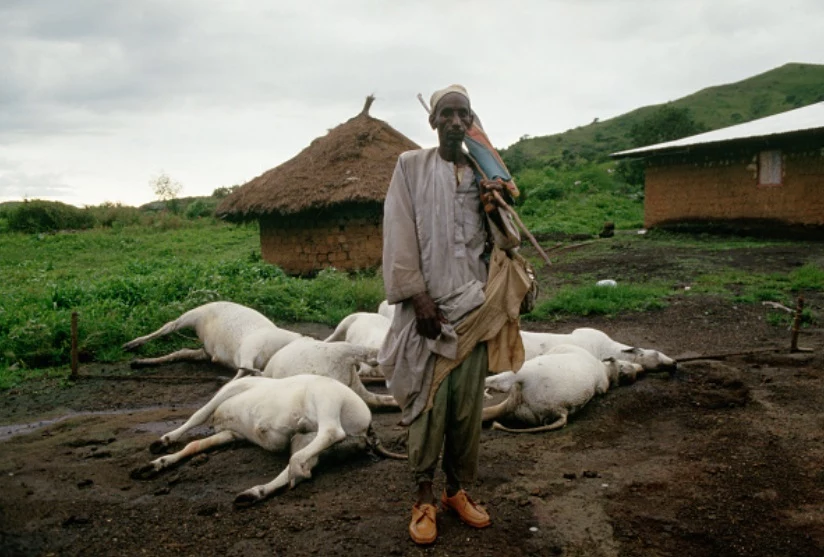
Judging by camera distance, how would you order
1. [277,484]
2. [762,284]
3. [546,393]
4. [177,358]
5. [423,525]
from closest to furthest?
[423,525], [277,484], [546,393], [177,358], [762,284]

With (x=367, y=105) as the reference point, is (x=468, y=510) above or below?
below

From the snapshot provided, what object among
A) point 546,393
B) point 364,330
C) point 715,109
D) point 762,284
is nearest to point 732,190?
point 762,284

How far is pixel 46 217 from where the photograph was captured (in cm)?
2358

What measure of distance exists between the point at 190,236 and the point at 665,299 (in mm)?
15639

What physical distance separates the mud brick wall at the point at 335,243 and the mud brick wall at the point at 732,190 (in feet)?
27.2

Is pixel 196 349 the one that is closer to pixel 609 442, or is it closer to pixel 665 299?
pixel 609 442

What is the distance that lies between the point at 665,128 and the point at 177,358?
2713 cm

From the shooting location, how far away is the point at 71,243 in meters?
18.9

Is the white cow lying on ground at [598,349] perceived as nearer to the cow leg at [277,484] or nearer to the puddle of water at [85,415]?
the cow leg at [277,484]

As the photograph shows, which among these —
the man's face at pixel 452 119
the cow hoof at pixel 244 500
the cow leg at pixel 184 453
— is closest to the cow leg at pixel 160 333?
the cow leg at pixel 184 453

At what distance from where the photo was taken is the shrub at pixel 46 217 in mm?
22781

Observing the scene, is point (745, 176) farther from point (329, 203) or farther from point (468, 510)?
point (468, 510)

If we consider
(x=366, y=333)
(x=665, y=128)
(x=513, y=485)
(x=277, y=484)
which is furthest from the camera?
(x=665, y=128)

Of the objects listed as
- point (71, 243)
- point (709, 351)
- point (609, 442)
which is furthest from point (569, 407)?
point (71, 243)
